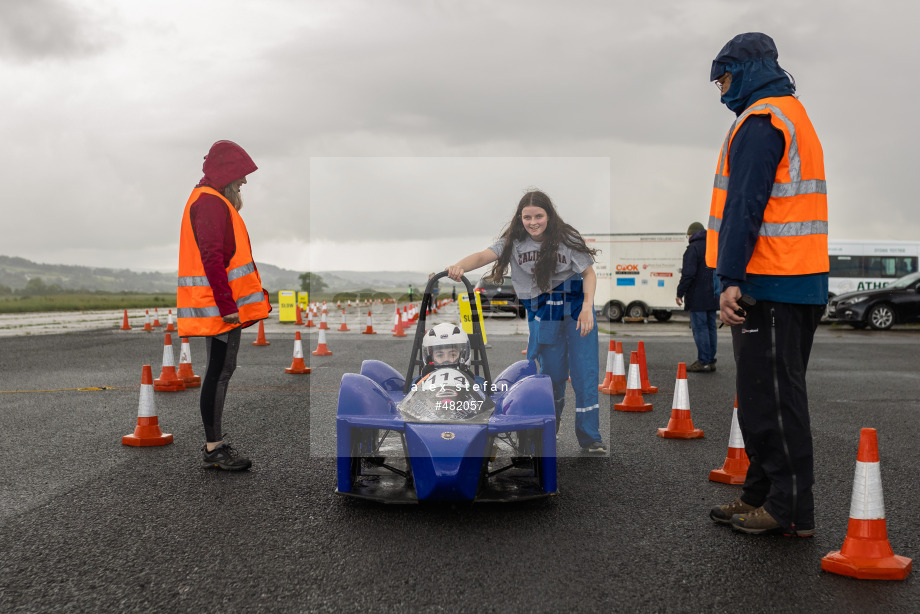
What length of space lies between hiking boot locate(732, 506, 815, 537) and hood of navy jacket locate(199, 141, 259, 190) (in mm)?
4052

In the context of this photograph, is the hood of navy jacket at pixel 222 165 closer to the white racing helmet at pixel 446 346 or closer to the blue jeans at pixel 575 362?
the white racing helmet at pixel 446 346

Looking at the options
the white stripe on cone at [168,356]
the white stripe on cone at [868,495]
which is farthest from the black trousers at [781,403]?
the white stripe on cone at [168,356]

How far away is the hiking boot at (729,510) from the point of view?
403cm

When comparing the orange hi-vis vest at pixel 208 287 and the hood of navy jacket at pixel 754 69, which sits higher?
the hood of navy jacket at pixel 754 69

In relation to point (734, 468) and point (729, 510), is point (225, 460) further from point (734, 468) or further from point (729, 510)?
point (734, 468)

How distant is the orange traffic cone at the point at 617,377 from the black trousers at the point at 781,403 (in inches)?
209

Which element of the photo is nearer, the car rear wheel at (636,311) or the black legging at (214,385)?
the black legging at (214,385)

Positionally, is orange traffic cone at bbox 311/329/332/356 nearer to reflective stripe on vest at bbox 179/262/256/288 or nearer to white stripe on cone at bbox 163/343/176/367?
white stripe on cone at bbox 163/343/176/367

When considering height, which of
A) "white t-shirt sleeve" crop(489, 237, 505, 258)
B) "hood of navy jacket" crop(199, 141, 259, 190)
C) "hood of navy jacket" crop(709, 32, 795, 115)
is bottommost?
"white t-shirt sleeve" crop(489, 237, 505, 258)

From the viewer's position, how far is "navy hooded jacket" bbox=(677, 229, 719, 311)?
1094cm

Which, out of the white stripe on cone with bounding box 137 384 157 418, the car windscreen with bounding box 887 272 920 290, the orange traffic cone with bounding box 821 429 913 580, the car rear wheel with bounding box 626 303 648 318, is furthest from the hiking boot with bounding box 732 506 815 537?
the car rear wheel with bounding box 626 303 648 318

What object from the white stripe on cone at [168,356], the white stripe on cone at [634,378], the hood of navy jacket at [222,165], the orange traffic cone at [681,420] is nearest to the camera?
the hood of navy jacket at [222,165]

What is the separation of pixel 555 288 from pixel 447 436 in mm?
2038

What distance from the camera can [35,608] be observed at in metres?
2.99
